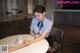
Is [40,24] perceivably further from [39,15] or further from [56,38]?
[56,38]

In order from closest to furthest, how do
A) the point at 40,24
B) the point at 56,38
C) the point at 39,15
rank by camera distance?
the point at 39,15 → the point at 40,24 → the point at 56,38

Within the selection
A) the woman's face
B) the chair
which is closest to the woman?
the woman's face

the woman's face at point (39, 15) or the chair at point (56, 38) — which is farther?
the chair at point (56, 38)

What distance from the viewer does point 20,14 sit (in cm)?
1644

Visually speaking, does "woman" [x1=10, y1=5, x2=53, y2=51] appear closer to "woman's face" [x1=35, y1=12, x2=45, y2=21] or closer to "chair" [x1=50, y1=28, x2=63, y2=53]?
"woman's face" [x1=35, y1=12, x2=45, y2=21]

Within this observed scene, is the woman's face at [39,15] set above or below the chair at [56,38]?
above

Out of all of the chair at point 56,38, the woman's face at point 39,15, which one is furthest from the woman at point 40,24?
the chair at point 56,38

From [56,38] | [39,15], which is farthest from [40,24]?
[56,38]

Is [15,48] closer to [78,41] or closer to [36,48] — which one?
[36,48]

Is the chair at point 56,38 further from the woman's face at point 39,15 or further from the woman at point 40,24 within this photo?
the woman's face at point 39,15

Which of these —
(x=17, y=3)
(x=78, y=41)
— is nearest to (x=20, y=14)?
(x=17, y=3)

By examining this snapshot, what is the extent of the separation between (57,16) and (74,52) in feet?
22.6

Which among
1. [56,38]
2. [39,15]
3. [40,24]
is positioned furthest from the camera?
[56,38]

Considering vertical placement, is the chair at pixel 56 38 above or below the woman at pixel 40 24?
below
